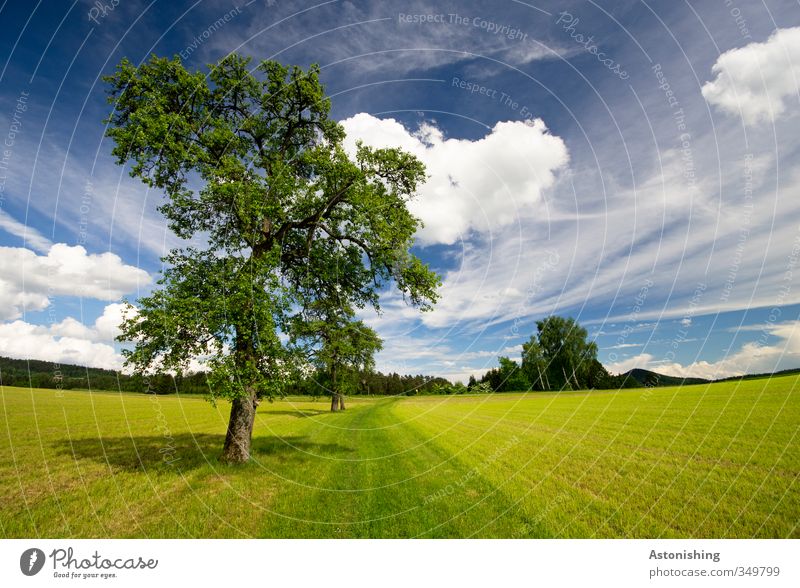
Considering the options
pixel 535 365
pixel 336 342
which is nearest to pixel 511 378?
pixel 535 365

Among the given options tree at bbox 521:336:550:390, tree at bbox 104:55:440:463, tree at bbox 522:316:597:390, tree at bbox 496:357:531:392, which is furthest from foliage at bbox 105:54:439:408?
tree at bbox 496:357:531:392

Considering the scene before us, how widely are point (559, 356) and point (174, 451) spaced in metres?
95.6

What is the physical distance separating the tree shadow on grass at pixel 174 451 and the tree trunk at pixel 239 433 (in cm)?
57

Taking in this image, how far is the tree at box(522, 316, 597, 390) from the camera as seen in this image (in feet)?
260

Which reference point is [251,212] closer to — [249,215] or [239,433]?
[249,215]

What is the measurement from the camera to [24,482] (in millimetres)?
12891

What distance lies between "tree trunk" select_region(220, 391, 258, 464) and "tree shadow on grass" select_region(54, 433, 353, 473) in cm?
57

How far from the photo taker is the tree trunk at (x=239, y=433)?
51.8ft

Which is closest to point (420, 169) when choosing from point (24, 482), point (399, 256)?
point (399, 256)

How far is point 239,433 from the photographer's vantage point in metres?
15.8

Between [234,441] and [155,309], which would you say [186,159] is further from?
[234,441]

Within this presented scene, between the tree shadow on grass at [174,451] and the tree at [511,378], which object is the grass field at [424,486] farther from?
the tree at [511,378]

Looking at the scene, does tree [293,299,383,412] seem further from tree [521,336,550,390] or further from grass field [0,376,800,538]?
tree [521,336,550,390]

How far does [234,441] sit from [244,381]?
4441mm
